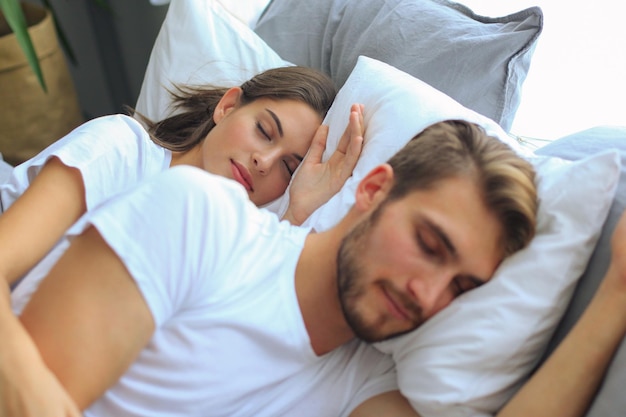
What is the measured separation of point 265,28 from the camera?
1.51 m

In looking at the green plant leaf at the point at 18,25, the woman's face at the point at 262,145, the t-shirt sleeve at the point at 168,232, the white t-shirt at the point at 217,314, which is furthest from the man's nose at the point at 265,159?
the green plant leaf at the point at 18,25

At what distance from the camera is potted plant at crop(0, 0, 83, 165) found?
170 centimetres

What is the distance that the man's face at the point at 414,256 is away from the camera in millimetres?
747

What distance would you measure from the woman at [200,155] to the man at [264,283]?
0.22 meters

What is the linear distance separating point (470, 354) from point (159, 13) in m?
1.78

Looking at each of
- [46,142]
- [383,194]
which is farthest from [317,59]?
[46,142]

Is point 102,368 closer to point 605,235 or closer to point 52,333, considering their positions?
point 52,333

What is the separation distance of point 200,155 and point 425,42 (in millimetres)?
524

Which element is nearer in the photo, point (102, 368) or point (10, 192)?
point (102, 368)

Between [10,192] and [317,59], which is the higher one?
[317,59]

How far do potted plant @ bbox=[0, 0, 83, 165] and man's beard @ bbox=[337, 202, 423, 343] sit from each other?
123cm

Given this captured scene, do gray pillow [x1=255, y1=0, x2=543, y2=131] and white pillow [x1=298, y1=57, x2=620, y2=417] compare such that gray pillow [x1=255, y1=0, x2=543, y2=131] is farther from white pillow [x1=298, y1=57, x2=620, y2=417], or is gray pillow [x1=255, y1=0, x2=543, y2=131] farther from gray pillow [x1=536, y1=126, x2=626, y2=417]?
white pillow [x1=298, y1=57, x2=620, y2=417]

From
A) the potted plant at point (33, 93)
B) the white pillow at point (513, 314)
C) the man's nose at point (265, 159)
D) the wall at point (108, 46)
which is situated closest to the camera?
the white pillow at point (513, 314)

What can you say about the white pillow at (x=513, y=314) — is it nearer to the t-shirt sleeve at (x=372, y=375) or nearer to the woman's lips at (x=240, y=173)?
the t-shirt sleeve at (x=372, y=375)
